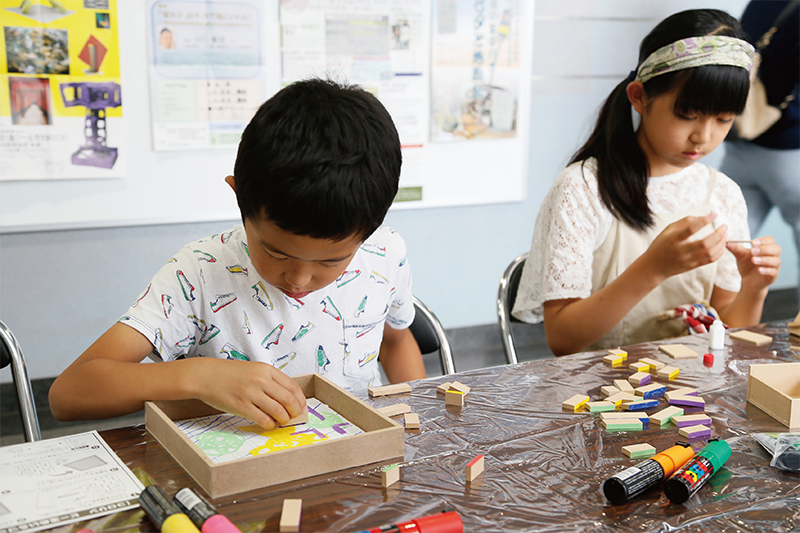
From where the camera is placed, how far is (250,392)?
79cm

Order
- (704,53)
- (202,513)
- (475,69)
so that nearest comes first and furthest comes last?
(202,513)
(704,53)
(475,69)

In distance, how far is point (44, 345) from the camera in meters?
2.61

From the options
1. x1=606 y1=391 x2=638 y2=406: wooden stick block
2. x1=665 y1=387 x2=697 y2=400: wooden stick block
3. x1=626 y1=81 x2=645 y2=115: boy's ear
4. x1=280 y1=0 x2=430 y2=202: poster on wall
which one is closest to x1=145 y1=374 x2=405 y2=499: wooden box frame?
x1=606 y1=391 x2=638 y2=406: wooden stick block

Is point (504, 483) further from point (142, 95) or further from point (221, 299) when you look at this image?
point (142, 95)

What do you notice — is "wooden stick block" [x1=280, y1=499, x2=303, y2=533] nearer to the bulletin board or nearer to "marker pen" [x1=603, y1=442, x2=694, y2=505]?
"marker pen" [x1=603, y1=442, x2=694, y2=505]

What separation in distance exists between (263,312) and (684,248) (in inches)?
30.9

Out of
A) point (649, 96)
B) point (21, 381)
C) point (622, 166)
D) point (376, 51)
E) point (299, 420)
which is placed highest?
point (376, 51)

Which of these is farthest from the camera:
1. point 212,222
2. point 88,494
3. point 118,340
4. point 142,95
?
point 212,222

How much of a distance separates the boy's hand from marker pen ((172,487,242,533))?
0.47ft

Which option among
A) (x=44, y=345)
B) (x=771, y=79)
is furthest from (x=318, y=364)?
(x=771, y=79)

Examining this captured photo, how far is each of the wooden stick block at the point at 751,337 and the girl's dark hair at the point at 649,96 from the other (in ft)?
1.16

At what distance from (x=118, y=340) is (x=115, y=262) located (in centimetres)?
186

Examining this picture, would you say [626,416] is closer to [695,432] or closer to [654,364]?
[695,432]

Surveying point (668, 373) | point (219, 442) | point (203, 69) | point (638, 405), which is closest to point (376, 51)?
point (203, 69)
